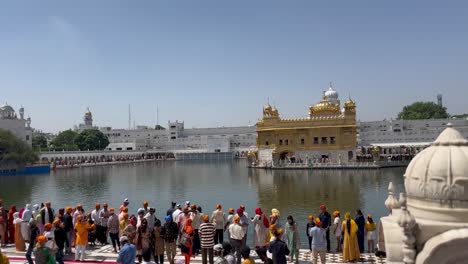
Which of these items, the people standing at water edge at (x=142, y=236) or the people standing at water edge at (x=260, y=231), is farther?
the people standing at water edge at (x=260, y=231)

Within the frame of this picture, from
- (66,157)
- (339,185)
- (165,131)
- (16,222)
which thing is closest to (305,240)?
(16,222)

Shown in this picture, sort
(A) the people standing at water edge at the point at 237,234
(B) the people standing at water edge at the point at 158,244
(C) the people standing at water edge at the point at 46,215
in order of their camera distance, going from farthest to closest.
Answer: (C) the people standing at water edge at the point at 46,215 < (B) the people standing at water edge at the point at 158,244 < (A) the people standing at water edge at the point at 237,234

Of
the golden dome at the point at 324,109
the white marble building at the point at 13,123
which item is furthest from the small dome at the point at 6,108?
the golden dome at the point at 324,109

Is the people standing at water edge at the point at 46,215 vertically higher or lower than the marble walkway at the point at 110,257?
higher

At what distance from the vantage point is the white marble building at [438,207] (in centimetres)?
430

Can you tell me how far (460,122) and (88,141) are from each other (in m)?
65.6

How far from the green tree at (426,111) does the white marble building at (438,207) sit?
8988 cm

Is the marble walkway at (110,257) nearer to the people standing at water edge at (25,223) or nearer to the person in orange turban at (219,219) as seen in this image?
the people standing at water edge at (25,223)

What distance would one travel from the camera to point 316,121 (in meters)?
45.8

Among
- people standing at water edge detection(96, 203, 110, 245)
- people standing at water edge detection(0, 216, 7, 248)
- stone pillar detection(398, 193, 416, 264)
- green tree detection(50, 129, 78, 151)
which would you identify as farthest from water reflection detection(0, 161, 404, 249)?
green tree detection(50, 129, 78, 151)

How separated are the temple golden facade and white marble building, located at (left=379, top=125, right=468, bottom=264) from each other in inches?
1538

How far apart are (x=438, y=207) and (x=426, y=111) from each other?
9206 cm

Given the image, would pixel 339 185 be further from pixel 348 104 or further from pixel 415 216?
pixel 415 216

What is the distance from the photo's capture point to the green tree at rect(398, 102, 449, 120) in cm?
8694
